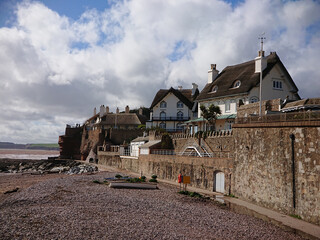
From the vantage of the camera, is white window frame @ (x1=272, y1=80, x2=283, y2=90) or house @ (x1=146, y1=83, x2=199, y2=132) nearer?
white window frame @ (x1=272, y1=80, x2=283, y2=90)

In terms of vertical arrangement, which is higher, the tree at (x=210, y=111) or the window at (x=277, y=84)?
the window at (x=277, y=84)

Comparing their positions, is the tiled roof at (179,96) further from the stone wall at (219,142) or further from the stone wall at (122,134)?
the stone wall at (219,142)

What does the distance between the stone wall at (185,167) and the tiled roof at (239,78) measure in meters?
11.0

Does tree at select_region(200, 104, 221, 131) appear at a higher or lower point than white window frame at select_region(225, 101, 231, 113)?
lower

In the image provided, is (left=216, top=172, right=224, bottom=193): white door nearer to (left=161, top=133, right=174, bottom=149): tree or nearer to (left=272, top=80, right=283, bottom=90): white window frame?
(left=161, top=133, right=174, bottom=149): tree

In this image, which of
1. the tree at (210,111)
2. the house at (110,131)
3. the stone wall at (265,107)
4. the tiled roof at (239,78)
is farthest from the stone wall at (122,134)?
the stone wall at (265,107)

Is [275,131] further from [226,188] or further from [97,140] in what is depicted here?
[97,140]

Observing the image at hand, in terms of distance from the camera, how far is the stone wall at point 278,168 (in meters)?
15.8

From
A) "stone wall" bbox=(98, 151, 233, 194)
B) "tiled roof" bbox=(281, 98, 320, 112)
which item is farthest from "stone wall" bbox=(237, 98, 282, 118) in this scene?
"stone wall" bbox=(98, 151, 233, 194)

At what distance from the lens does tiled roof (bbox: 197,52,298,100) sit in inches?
1359

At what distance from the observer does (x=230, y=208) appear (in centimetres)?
1970

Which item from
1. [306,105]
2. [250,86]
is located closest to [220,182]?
[306,105]

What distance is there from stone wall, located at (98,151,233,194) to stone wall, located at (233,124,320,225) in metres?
1.83

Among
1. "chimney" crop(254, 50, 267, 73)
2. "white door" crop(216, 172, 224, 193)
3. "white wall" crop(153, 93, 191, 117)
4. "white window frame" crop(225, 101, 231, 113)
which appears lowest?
"white door" crop(216, 172, 224, 193)
